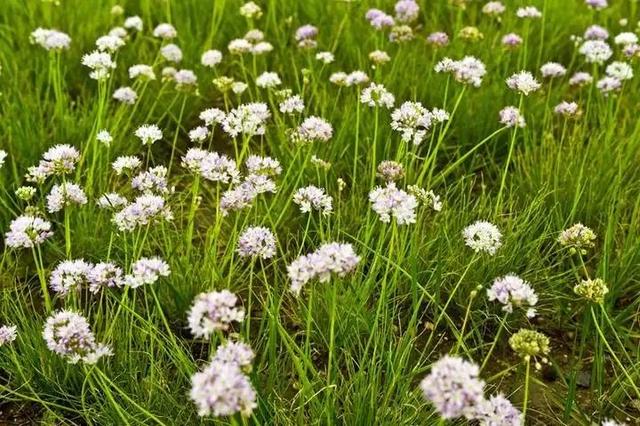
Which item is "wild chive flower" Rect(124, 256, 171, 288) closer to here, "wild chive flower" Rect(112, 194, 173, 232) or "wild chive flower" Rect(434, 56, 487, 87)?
"wild chive flower" Rect(112, 194, 173, 232)

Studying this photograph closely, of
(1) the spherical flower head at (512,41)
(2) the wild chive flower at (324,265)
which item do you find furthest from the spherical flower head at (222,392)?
(1) the spherical flower head at (512,41)

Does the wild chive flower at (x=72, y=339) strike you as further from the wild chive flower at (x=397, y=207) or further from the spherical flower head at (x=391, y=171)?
the spherical flower head at (x=391, y=171)

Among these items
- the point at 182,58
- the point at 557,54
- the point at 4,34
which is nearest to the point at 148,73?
the point at 182,58

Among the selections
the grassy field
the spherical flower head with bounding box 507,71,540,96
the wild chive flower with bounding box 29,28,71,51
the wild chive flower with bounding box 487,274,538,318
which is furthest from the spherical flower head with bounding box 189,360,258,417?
the wild chive flower with bounding box 29,28,71,51

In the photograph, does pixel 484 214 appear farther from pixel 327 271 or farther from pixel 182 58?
pixel 182 58

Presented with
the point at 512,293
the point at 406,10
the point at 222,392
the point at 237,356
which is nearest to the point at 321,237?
the point at 512,293

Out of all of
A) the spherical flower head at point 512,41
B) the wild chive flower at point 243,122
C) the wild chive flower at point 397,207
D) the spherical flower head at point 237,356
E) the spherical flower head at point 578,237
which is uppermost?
the wild chive flower at point 397,207
